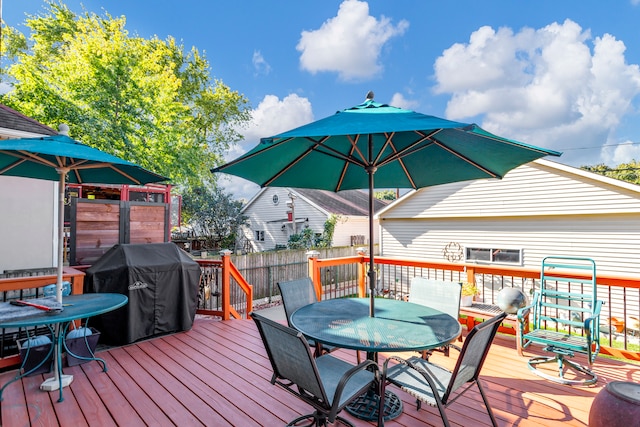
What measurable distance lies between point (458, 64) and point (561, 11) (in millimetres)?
3414

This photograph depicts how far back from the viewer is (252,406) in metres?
2.70

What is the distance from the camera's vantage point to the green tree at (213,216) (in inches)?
623

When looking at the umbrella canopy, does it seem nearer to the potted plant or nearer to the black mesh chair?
the black mesh chair

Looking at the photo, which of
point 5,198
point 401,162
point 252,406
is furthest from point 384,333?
point 5,198

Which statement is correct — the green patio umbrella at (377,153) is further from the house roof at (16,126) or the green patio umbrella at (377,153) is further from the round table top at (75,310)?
the house roof at (16,126)

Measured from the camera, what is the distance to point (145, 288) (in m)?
4.08

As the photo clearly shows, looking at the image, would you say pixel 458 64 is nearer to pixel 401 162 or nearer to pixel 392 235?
pixel 392 235

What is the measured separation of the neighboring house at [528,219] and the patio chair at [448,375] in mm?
7618

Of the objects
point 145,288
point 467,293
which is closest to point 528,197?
point 467,293

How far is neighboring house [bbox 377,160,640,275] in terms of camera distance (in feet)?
24.4

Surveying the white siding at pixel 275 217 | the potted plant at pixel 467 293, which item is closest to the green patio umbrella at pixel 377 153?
the potted plant at pixel 467 293

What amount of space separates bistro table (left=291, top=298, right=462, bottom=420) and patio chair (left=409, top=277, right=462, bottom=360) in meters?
0.34

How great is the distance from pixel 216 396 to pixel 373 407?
1371 mm

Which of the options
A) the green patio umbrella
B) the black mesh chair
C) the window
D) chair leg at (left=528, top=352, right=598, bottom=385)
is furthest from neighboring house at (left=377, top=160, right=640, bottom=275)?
the black mesh chair
